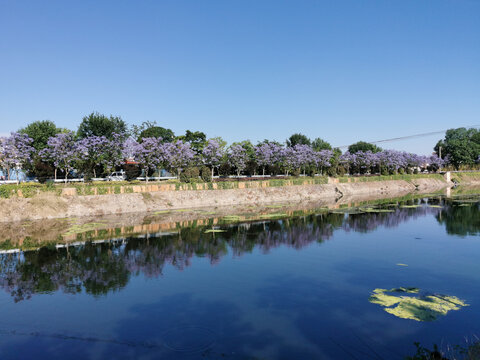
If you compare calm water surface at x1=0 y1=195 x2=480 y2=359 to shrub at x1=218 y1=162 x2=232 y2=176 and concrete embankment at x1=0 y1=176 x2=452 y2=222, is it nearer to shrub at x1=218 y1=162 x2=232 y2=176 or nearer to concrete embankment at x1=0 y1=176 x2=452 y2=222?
concrete embankment at x1=0 y1=176 x2=452 y2=222

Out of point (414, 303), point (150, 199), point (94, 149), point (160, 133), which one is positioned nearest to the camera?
point (414, 303)

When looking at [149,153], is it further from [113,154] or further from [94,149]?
[94,149]

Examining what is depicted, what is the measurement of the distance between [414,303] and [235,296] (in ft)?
25.1

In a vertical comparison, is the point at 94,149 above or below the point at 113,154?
above

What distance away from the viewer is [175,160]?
184 feet

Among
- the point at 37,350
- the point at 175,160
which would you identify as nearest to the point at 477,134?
the point at 175,160

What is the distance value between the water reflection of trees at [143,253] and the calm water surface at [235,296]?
11cm

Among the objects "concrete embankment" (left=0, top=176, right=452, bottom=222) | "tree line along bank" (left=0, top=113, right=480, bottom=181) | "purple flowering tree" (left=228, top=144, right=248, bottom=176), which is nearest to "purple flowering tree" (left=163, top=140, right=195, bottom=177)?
"tree line along bank" (left=0, top=113, right=480, bottom=181)

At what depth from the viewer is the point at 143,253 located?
2428 cm

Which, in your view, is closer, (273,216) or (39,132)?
(273,216)

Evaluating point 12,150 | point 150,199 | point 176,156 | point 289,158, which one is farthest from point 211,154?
point 12,150

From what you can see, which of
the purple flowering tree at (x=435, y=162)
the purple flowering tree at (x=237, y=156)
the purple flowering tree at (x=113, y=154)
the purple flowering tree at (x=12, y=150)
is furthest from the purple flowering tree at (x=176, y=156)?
the purple flowering tree at (x=435, y=162)

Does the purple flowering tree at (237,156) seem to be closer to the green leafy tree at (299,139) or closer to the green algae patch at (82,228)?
the green algae patch at (82,228)

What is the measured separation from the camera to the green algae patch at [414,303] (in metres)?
13.3
